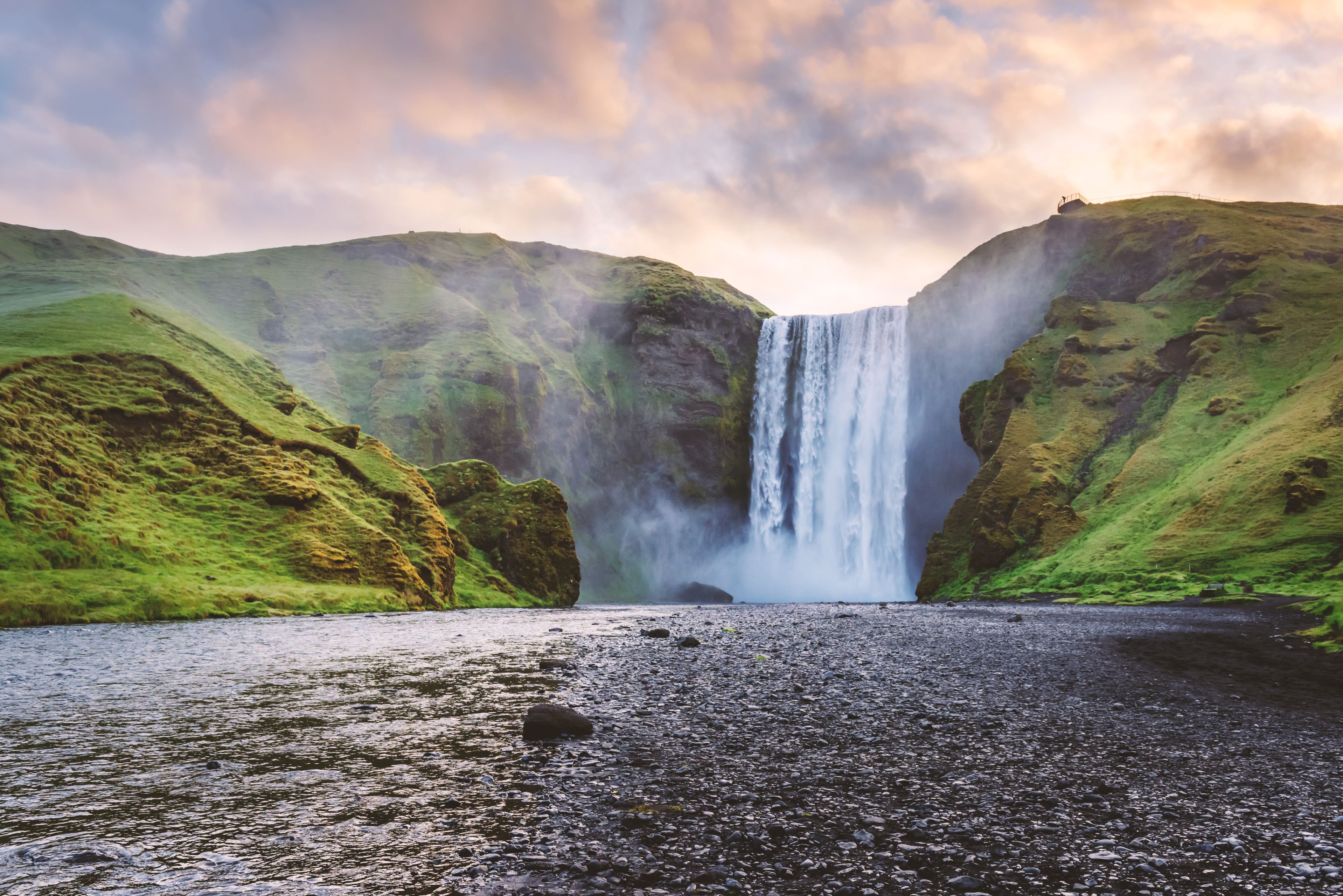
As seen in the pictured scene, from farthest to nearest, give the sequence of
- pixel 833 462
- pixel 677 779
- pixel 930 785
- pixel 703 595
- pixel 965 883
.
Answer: pixel 703 595
pixel 833 462
pixel 677 779
pixel 930 785
pixel 965 883

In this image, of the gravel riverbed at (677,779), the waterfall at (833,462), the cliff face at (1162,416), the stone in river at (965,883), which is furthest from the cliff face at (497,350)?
the stone in river at (965,883)

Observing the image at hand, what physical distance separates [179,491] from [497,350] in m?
76.8

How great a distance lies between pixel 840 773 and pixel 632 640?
1669 centimetres

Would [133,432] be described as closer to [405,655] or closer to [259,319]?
[405,655]

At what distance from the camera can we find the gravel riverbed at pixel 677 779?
16.8 ft

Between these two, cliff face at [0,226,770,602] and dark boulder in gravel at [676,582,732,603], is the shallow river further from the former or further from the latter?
cliff face at [0,226,770,602]

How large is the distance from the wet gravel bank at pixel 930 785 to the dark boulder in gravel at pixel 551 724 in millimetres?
356

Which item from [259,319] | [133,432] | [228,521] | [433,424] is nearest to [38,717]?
[228,521]

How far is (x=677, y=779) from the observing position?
24.6 ft

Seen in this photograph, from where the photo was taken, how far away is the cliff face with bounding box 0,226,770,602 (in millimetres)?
108062

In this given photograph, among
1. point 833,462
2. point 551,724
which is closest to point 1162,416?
point 833,462

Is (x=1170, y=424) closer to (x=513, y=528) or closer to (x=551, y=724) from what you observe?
(x=513, y=528)

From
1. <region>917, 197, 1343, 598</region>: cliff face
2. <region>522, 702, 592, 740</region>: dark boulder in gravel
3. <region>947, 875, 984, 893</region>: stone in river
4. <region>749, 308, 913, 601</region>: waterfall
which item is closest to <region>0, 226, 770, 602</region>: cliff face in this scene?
<region>749, 308, 913, 601</region>: waterfall

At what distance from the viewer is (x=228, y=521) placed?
4412 centimetres
